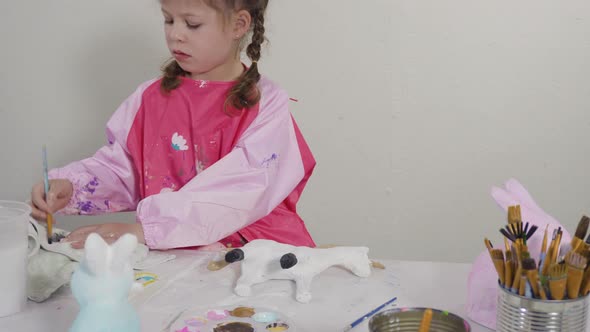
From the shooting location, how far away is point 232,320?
2.93 feet

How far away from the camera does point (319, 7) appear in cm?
188

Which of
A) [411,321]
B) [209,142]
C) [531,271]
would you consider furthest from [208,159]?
[531,271]

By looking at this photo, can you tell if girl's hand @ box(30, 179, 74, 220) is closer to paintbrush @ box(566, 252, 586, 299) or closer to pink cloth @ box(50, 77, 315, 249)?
pink cloth @ box(50, 77, 315, 249)

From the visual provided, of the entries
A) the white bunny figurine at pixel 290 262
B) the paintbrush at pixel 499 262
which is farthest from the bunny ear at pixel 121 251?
the paintbrush at pixel 499 262

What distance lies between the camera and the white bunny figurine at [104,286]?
0.76 m

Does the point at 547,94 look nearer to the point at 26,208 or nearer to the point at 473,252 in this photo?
the point at 473,252

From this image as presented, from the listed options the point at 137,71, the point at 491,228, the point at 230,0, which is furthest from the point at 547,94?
the point at 137,71

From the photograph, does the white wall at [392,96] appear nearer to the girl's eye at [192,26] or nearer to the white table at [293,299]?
the girl's eye at [192,26]

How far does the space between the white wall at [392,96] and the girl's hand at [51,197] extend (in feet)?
2.07

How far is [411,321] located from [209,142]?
0.76 metres

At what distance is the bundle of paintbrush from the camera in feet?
2.31

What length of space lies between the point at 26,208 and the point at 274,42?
1073 millimetres

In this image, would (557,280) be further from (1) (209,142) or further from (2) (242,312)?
(1) (209,142)

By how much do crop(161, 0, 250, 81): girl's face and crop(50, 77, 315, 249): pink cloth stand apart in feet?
0.13
